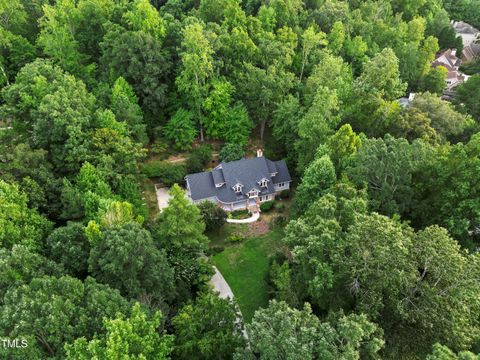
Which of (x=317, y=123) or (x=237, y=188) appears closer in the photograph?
(x=317, y=123)

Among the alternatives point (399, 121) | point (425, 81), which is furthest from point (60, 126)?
point (425, 81)

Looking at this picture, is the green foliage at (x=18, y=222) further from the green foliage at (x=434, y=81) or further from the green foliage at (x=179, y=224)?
the green foliage at (x=434, y=81)

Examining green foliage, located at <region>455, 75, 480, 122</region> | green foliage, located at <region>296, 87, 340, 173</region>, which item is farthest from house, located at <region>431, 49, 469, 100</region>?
green foliage, located at <region>296, 87, 340, 173</region>

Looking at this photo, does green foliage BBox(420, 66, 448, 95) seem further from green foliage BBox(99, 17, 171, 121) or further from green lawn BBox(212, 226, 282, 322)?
green foliage BBox(99, 17, 171, 121)

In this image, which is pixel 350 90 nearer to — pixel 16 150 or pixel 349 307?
pixel 349 307

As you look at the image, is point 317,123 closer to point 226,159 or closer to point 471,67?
point 226,159

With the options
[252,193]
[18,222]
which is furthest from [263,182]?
[18,222]

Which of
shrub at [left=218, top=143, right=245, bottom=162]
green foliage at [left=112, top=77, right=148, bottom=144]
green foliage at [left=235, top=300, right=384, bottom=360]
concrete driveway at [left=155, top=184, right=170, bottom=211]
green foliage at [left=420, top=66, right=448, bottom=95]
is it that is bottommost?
concrete driveway at [left=155, top=184, right=170, bottom=211]
